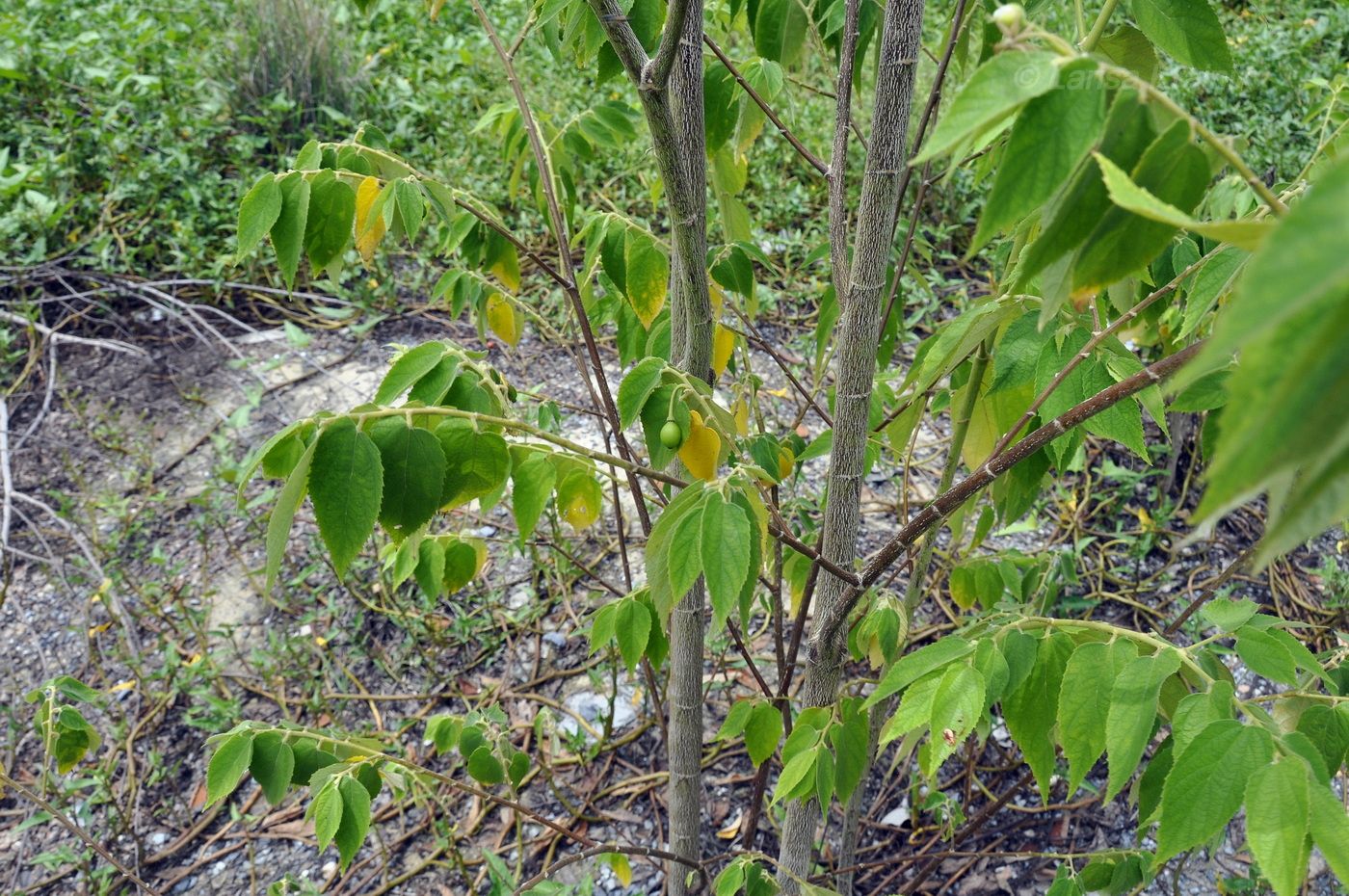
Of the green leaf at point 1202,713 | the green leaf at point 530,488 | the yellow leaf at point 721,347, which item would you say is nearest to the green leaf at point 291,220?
the green leaf at point 530,488

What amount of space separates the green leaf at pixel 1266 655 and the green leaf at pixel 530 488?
64 cm

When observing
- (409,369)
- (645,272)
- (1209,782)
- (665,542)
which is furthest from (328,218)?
Result: (1209,782)

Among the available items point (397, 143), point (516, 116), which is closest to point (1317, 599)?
point (516, 116)

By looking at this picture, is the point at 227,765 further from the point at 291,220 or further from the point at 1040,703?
the point at 1040,703

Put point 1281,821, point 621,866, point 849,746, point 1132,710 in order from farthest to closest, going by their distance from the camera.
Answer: point 621,866 < point 849,746 < point 1132,710 < point 1281,821

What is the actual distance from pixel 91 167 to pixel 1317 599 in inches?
172

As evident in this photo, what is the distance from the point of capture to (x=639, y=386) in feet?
3.11

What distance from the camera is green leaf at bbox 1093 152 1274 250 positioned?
0.42 meters

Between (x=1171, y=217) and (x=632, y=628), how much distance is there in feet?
3.15

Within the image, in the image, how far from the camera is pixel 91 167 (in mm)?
3863

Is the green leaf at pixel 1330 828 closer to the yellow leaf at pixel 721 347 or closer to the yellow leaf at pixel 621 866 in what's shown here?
the yellow leaf at pixel 721 347

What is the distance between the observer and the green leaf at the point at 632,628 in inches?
50.3

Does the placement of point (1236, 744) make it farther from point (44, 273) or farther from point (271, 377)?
point (44, 273)

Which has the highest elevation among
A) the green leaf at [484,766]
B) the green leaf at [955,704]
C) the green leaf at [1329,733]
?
the green leaf at [1329,733]
